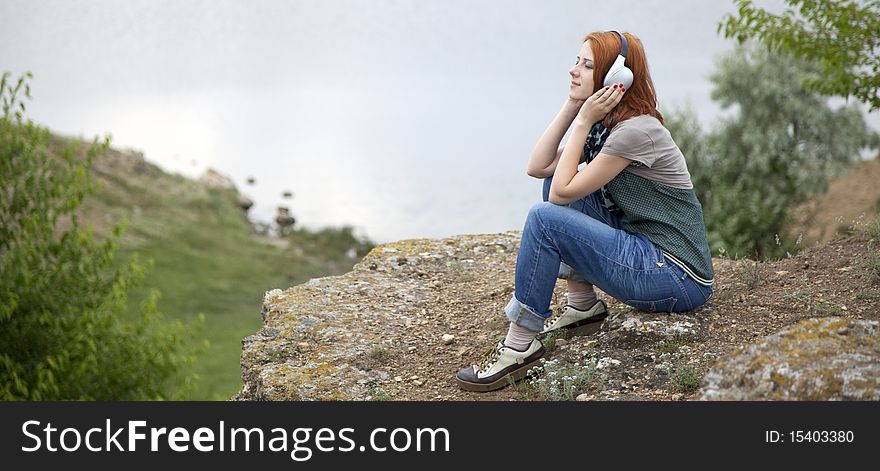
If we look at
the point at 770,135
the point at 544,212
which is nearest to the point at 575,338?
the point at 544,212

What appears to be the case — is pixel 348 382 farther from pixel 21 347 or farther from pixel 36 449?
pixel 21 347

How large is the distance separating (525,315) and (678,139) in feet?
68.8

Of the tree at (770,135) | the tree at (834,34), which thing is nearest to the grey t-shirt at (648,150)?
the tree at (834,34)

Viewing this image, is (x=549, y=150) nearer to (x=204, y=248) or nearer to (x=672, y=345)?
(x=672, y=345)

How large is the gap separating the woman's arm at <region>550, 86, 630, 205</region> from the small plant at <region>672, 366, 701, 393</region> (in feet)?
4.11

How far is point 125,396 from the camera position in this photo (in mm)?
14539

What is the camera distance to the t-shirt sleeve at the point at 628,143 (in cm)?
565

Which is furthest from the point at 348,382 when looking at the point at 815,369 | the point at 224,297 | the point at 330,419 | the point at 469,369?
the point at 224,297

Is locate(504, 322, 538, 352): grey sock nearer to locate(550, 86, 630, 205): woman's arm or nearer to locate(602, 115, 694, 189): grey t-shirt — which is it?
locate(550, 86, 630, 205): woman's arm

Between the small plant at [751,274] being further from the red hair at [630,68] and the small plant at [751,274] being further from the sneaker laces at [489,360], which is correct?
the sneaker laces at [489,360]

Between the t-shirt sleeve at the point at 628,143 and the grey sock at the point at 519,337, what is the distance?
1265 millimetres

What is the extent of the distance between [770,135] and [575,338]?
2209 cm

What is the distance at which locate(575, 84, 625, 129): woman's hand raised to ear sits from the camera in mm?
5621

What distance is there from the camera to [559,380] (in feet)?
19.9
